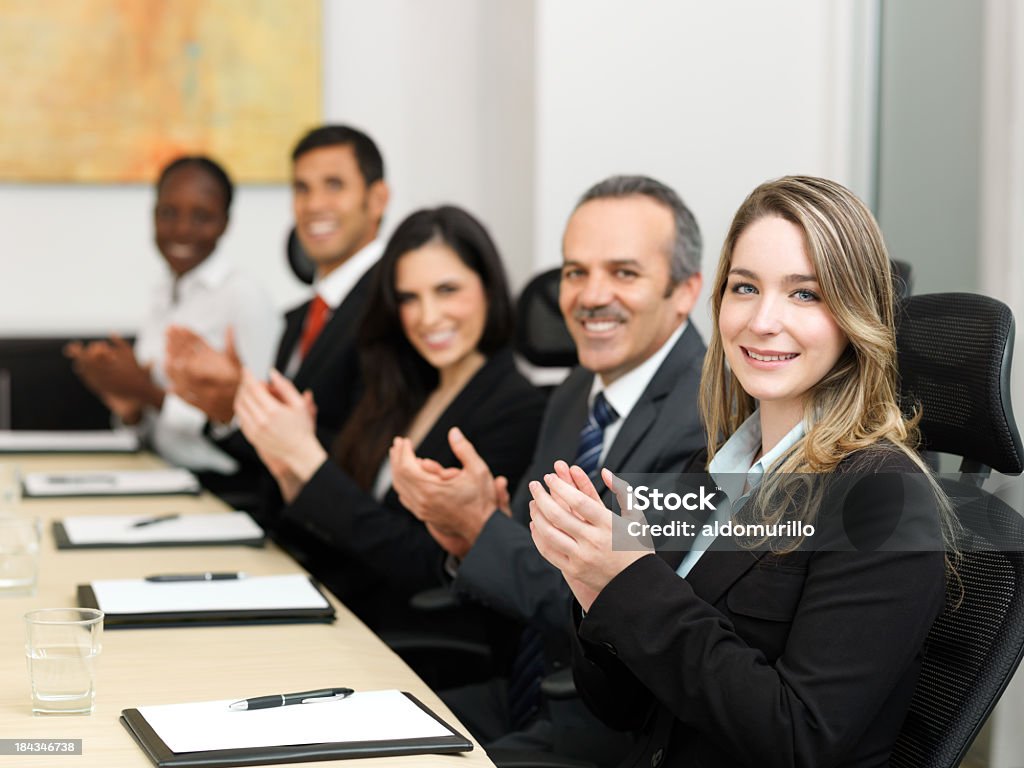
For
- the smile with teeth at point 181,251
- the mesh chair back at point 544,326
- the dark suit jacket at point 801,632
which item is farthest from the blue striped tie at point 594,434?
the smile with teeth at point 181,251

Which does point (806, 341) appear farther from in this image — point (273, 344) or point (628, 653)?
point (273, 344)

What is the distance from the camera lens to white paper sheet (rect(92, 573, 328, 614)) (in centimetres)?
172

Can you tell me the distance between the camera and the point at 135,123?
4.92 m

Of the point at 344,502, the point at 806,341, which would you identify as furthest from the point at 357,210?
the point at 806,341

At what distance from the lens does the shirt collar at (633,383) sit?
2100 mm

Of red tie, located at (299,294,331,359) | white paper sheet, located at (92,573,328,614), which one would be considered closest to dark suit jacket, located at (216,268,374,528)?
red tie, located at (299,294,331,359)

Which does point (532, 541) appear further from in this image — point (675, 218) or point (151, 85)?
point (151, 85)

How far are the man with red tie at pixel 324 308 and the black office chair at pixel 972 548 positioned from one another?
177 centimetres

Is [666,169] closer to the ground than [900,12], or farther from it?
closer to the ground

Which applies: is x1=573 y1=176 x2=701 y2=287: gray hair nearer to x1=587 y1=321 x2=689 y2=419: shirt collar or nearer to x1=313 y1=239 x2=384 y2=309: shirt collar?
x1=587 y1=321 x2=689 y2=419: shirt collar

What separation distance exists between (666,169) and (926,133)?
0.63 m

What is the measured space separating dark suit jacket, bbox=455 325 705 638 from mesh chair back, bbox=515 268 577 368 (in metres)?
0.51

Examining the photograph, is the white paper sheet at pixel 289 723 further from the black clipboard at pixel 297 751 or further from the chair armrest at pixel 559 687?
the chair armrest at pixel 559 687

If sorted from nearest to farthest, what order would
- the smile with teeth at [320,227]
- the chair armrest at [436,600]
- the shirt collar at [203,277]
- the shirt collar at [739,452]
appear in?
the shirt collar at [739,452] < the chair armrest at [436,600] < the smile with teeth at [320,227] < the shirt collar at [203,277]
